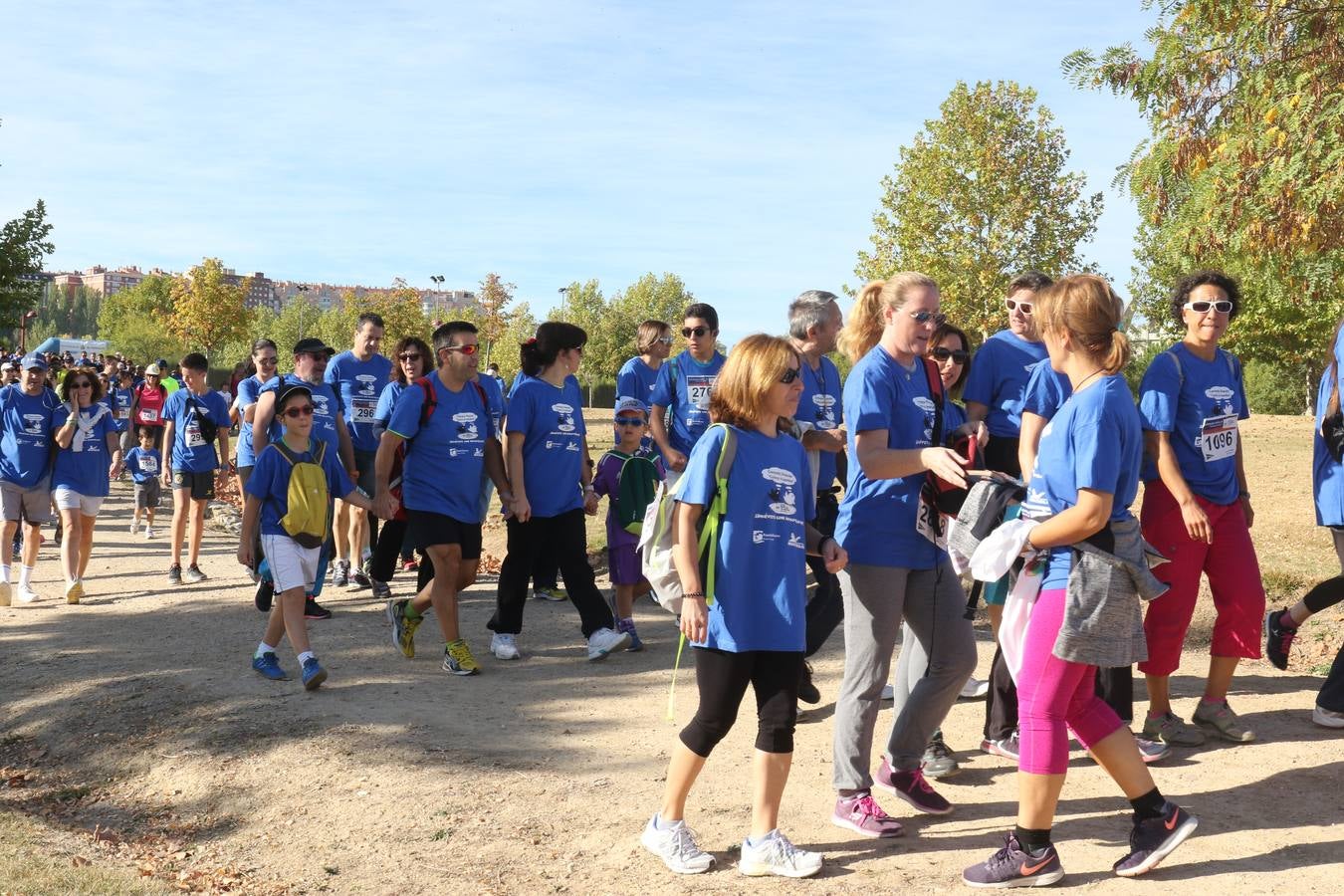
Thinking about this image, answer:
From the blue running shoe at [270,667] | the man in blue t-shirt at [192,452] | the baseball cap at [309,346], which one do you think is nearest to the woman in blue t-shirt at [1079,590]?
the blue running shoe at [270,667]

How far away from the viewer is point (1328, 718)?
5.82 meters

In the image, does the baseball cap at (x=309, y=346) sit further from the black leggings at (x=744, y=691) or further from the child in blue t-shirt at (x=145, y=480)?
the black leggings at (x=744, y=691)

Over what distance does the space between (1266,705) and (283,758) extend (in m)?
4.76

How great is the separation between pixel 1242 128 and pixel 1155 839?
24.2 feet

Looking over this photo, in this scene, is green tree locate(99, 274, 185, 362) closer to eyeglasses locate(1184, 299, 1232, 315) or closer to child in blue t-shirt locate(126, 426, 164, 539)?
child in blue t-shirt locate(126, 426, 164, 539)

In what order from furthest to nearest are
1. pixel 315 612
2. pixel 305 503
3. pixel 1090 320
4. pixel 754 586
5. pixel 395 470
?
pixel 395 470 < pixel 315 612 < pixel 305 503 < pixel 754 586 < pixel 1090 320

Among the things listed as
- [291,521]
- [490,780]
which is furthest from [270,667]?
[490,780]

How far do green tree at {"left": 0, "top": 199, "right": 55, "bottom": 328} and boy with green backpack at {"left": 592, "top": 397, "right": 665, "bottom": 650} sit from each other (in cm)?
2410

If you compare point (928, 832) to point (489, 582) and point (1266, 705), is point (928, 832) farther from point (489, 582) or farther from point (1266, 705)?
point (489, 582)

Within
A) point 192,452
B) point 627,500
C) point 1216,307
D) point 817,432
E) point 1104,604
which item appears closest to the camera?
point 1104,604

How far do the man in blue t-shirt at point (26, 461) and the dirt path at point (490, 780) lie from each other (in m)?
2.65

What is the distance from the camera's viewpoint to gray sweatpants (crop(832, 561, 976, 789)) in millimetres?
4734

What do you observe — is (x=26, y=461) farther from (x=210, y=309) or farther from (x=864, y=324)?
(x=210, y=309)

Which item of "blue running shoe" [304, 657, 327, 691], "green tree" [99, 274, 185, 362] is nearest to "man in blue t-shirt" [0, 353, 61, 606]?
"blue running shoe" [304, 657, 327, 691]
